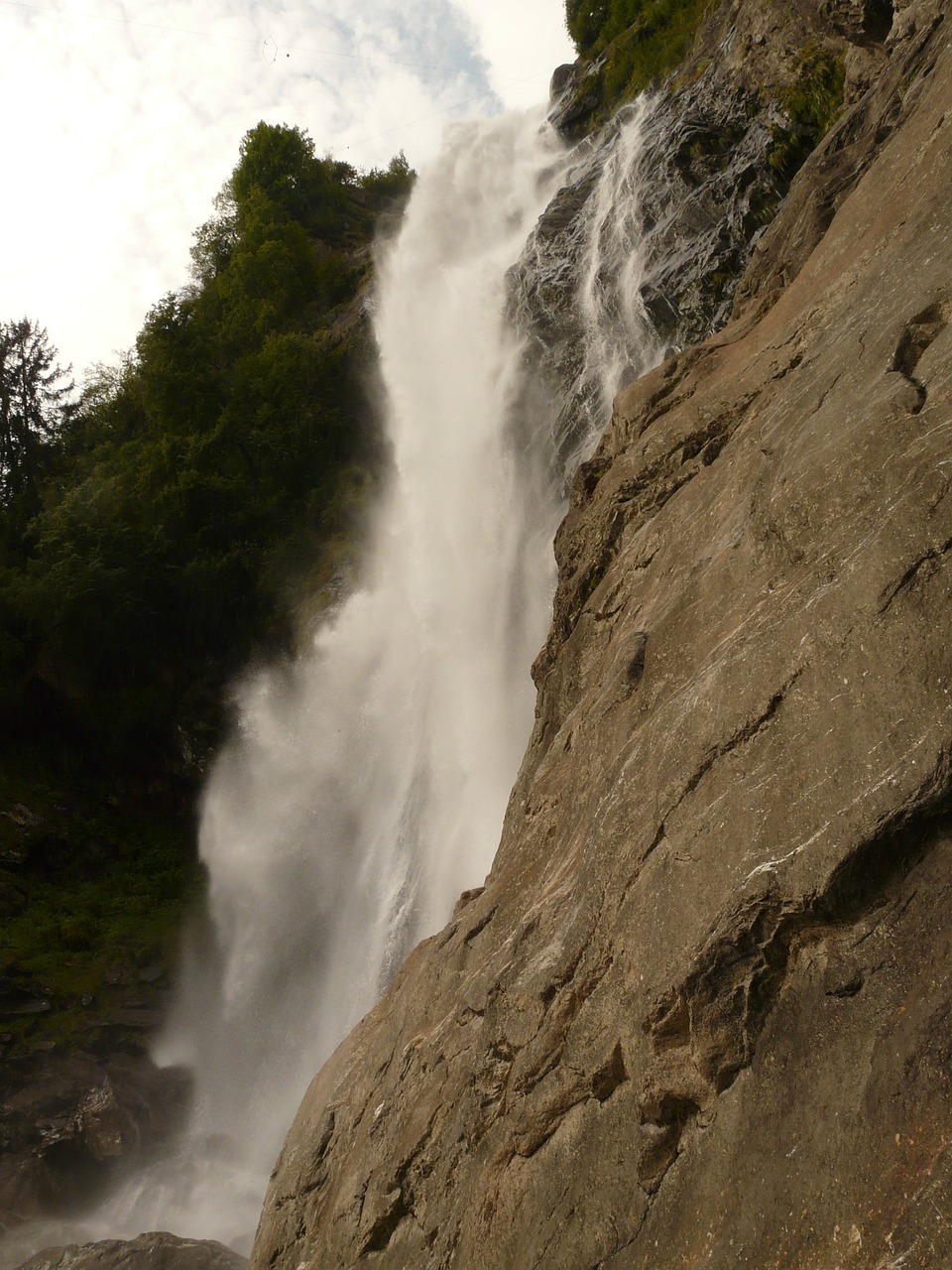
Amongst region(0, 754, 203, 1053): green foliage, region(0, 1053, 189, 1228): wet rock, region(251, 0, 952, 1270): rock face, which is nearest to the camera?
region(251, 0, 952, 1270): rock face

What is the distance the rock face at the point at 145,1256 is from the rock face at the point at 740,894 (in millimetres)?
3218

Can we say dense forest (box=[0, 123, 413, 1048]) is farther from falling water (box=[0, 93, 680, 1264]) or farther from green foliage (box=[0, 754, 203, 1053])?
falling water (box=[0, 93, 680, 1264])

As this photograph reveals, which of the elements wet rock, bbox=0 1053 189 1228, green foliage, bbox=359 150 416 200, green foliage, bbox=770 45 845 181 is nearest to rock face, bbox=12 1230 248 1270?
wet rock, bbox=0 1053 189 1228

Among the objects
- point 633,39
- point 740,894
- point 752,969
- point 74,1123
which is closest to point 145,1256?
point 74,1123

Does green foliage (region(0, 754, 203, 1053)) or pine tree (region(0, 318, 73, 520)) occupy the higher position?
pine tree (region(0, 318, 73, 520))

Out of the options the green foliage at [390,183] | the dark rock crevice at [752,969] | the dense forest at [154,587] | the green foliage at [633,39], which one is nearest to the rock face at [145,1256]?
the dense forest at [154,587]

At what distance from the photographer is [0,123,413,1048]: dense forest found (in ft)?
67.0

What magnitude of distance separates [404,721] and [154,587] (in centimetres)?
965

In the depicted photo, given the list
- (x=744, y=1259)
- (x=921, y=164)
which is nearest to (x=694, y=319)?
(x=921, y=164)

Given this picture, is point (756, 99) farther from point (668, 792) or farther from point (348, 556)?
point (668, 792)

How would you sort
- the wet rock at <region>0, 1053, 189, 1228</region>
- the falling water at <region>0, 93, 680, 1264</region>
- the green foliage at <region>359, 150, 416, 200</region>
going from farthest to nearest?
the green foliage at <region>359, 150, 416, 200</region>, the falling water at <region>0, 93, 680, 1264</region>, the wet rock at <region>0, 1053, 189, 1228</region>

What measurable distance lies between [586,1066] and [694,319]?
495 inches

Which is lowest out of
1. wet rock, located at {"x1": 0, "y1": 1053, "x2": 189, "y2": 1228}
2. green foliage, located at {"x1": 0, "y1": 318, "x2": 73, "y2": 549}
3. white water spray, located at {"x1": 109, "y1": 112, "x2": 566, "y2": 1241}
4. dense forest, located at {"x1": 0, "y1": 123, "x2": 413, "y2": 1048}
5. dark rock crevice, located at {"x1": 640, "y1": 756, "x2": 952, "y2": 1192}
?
dark rock crevice, located at {"x1": 640, "y1": 756, "x2": 952, "y2": 1192}

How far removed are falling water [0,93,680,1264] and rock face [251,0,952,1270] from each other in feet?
22.0
